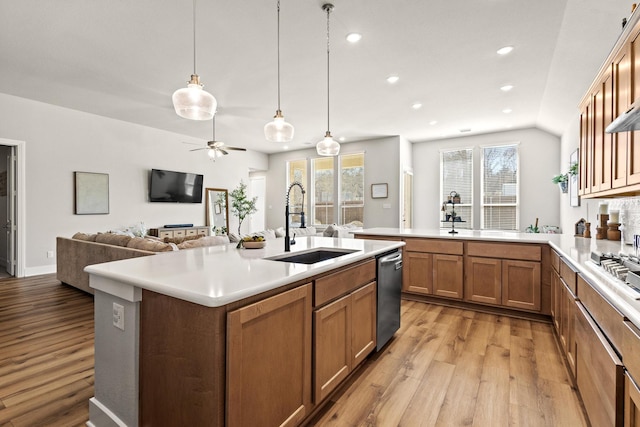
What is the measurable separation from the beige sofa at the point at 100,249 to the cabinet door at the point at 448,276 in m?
2.58

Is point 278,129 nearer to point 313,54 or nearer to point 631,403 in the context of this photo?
point 313,54

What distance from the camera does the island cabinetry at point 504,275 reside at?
3166 millimetres

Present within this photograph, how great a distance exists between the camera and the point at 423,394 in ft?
6.49

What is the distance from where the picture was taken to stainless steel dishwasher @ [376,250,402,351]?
2.46 meters

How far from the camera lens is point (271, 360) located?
4.43ft

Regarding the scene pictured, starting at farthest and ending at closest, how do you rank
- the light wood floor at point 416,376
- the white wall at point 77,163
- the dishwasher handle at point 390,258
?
1. the white wall at point 77,163
2. the dishwasher handle at point 390,258
3. the light wood floor at point 416,376

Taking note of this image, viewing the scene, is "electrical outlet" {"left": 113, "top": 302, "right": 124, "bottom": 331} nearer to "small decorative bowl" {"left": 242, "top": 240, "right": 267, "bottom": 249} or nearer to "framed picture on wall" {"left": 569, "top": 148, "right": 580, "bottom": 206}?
"small decorative bowl" {"left": 242, "top": 240, "right": 267, "bottom": 249}

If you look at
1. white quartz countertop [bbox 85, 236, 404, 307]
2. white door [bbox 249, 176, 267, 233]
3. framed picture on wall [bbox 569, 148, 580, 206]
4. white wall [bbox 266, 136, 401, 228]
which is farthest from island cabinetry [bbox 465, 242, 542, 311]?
white door [bbox 249, 176, 267, 233]

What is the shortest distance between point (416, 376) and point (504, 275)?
5.79 feet

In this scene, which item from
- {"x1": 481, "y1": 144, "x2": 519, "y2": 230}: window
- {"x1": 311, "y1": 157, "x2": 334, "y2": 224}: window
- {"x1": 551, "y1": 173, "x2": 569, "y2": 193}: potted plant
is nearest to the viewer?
{"x1": 551, "y1": 173, "x2": 569, "y2": 193}: potted plant

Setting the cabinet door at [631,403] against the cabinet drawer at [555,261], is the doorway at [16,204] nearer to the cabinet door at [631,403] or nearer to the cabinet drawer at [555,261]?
the cabinet door at [631,403]

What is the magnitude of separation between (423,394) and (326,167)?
7.58 meters

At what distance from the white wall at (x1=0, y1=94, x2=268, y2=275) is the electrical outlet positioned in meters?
5.22

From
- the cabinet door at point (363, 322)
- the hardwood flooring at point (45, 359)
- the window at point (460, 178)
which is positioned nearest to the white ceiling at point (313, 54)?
the window at point (460, 178)
